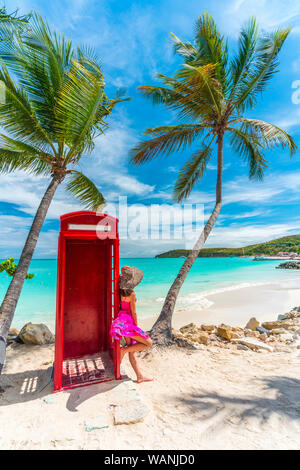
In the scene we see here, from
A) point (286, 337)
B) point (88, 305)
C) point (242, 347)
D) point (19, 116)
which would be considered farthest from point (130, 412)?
point (19, 116)

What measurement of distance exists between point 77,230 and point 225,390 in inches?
131

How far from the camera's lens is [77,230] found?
3.79m

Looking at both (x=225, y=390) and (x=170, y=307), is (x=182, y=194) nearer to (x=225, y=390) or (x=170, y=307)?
(x=170, y=307)

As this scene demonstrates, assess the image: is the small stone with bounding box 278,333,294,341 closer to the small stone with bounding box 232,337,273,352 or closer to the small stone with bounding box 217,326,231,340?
the small stone with bounding box 232,337,273,352

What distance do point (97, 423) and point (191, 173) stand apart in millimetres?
7345

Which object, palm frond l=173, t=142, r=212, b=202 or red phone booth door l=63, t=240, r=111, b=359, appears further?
palm frond l=173, t=142, r=212, b=202

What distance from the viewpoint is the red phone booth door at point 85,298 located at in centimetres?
448

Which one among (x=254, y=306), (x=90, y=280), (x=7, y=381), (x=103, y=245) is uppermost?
(x=103, y=245)

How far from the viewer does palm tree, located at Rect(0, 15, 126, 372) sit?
5.02 meters

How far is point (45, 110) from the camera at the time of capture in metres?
5.85

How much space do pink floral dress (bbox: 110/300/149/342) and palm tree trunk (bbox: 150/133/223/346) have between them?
203cm

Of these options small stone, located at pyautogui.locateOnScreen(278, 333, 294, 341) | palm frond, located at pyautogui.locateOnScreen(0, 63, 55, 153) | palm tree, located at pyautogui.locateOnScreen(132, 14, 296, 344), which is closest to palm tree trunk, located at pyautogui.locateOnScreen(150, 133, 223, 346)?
palm tree, located at pyautogui.locateOnScreen(132, 14, 296, 344)

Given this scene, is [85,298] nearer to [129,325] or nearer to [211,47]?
[129,325]
